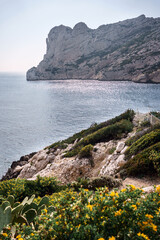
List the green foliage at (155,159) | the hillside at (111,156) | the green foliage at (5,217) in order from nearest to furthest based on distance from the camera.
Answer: the green foliage at (5,217)
the green foliage at (155,159)
the hillside at (111,156)

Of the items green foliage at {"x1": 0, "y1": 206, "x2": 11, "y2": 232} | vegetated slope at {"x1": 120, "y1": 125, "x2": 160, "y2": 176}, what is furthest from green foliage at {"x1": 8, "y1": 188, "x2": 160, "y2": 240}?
vegetated slope at {"x1": 120, "y1": 125, "x2": 160, "y2": 176}

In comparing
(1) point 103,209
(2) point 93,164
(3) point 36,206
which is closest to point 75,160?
(2) point 93,164

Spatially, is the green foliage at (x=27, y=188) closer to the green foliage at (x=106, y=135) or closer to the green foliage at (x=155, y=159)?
the green foliage at (x=155, y=159)

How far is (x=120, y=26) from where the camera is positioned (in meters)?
196

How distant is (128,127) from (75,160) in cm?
625

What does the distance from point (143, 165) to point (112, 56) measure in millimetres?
157260

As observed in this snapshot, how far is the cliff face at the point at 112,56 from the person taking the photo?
121125 millimetres

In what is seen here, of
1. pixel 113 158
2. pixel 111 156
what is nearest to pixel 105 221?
pixel 113 158

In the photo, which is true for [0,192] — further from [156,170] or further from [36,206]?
[156,170]

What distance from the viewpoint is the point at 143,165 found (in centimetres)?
914

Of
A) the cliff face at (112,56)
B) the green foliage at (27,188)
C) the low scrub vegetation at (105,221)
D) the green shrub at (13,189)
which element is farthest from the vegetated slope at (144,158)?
the cliff face at (112,56)

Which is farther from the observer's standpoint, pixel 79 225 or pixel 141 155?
pixel 141 155

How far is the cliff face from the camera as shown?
12112 cm

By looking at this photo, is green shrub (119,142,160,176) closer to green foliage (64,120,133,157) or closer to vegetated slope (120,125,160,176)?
vegetated slope (120,125,160,176)
